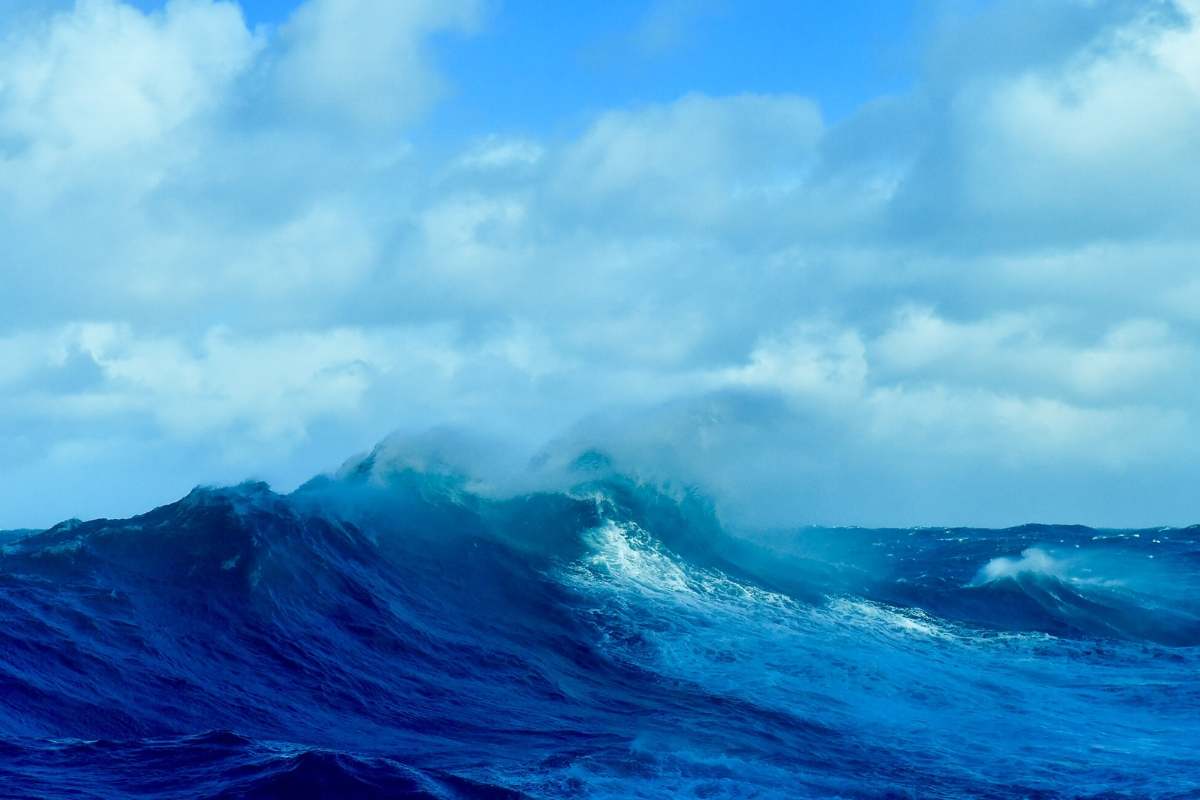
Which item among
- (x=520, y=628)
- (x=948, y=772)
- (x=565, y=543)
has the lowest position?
(x=948, y=772)

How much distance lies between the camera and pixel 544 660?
1925cm

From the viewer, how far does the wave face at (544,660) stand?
13242mm

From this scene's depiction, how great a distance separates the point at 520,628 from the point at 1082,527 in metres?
38.9

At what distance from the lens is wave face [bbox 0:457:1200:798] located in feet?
43.4

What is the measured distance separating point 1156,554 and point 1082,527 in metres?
14.5

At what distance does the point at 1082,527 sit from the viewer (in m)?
51.1

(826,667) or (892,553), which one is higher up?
(892,553)

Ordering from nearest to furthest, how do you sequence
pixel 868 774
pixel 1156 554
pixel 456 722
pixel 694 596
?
pixel 868 774
pixel 456 722
pixel 694 596
pixel 1156 554

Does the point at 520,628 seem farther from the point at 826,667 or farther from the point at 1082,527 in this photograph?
the point at 1082,527

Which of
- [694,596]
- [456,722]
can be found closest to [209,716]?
[456,722]

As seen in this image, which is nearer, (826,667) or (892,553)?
(826,667)

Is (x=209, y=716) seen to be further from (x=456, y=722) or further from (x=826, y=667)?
(x=826, y=667)

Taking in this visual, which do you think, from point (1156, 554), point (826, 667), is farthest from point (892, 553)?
point (826, 667)

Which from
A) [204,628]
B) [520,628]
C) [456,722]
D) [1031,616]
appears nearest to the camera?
[456,722]
